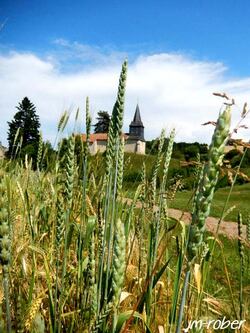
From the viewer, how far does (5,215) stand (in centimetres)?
112

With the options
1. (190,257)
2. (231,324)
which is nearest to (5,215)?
(190,257)

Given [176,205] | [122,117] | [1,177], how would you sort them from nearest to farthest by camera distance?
[1,177], [122,117], [176,205]

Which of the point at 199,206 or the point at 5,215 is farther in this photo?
the point at 5,215

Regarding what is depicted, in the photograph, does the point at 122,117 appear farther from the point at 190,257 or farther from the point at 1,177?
the point at 190,257

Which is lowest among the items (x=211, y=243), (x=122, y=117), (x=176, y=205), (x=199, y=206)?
(x=176, y=205)

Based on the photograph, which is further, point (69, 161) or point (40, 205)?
point (40, 205)

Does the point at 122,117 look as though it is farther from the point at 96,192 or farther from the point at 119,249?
the point at 96,192

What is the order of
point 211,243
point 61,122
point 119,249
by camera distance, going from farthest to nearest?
point 61,122 < point 211,243 < point 119,249

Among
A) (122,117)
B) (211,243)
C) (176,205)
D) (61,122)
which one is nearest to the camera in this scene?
(122,117)

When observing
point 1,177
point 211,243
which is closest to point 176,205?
point 211,243

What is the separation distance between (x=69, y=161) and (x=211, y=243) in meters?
1.08

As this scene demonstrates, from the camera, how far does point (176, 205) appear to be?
17.6 metres

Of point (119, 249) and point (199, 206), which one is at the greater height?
point (199, 206)

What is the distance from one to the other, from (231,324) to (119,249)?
4.36ft
